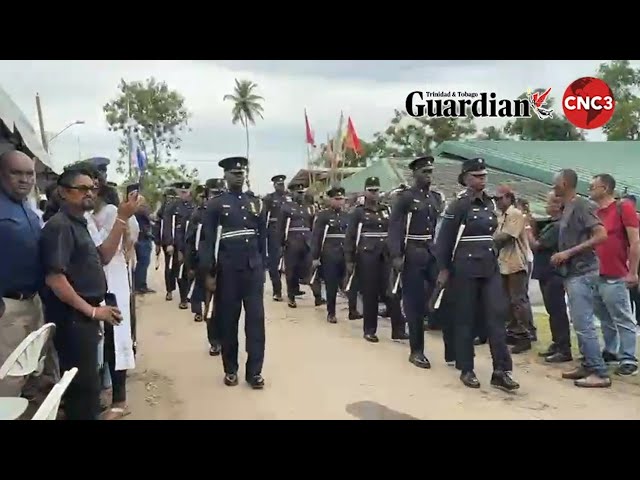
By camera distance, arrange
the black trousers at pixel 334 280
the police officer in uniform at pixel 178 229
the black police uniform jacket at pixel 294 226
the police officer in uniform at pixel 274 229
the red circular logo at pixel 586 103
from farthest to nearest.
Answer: the red circular logo at pixel 586 103
the police officer in uniform at pixel 274 229
the black police uniform jacket at pixel 294 226
the police officer in uniform at pixel 178 229
the black trousers at pixel 334 280

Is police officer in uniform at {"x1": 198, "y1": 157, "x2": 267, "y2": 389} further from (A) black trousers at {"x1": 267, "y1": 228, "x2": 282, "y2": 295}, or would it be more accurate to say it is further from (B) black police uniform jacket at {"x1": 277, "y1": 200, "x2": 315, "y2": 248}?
(A) black trousers at {"x1": 267, "y1": 228, "x2": 282, "y2": 295}

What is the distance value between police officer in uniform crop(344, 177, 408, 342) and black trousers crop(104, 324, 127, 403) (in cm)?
378

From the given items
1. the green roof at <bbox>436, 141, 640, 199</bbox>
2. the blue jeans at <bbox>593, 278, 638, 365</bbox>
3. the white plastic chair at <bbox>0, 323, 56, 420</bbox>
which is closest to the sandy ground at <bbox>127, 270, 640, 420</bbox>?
the blue jeans at <bbox>593, 278, 638, 365</bbox>

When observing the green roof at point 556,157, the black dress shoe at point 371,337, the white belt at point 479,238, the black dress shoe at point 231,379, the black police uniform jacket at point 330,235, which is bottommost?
the black dress shoe at point 371,337

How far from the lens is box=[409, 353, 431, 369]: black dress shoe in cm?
722

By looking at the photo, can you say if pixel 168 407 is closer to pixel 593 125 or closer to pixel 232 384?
pixel 232 384

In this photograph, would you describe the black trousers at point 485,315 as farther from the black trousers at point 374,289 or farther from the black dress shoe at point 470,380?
the black trousers at point 374,289

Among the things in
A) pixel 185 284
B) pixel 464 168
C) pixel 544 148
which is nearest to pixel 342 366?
pixel 464 168

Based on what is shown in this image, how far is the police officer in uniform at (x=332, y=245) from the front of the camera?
34.4 ft

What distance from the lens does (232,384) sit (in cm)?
646

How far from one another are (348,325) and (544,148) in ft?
27.7

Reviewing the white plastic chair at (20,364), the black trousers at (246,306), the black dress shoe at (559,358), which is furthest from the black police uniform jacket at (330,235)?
the white plastic chair at (20,364)

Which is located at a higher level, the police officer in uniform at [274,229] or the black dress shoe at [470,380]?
the police officer in uniform at [274,229]

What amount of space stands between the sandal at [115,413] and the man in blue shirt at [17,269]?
119cm
